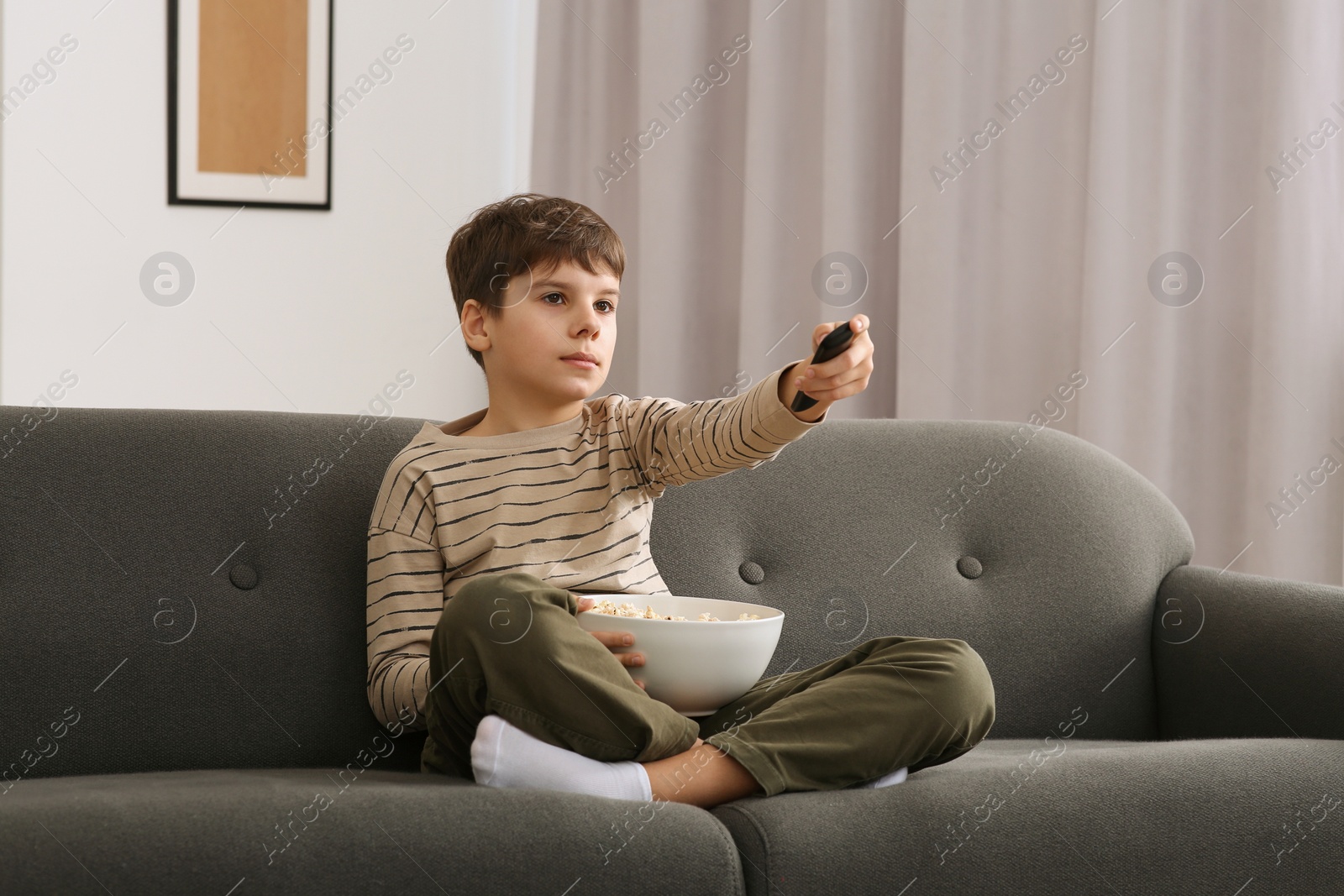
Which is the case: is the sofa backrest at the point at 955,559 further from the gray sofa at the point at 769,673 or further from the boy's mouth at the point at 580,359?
the boy's mouth at the point at 580,359

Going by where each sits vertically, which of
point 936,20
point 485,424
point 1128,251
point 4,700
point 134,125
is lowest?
point 4,700

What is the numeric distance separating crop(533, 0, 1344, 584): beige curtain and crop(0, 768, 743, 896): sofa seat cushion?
1323 mm

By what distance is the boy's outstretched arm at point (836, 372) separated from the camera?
106cm

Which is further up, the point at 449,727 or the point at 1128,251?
the point at 1128,251

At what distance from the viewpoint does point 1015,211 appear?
2117 millimetres

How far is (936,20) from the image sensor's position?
2.17m

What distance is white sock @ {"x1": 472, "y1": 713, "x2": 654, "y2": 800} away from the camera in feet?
3.22

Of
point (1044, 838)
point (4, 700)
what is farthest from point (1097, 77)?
point (4, 700)

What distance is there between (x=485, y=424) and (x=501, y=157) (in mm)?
1608

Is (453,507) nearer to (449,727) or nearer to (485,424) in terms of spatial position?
(485,424)

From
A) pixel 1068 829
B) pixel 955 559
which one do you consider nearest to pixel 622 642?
pixel 1068 829

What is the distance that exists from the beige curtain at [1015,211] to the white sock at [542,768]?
4.18 ft

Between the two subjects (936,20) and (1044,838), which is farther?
(936,20)

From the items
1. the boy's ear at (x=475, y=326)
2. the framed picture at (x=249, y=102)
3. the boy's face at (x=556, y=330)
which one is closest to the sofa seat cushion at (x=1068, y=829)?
the boy's face at (x=556, y=330)
